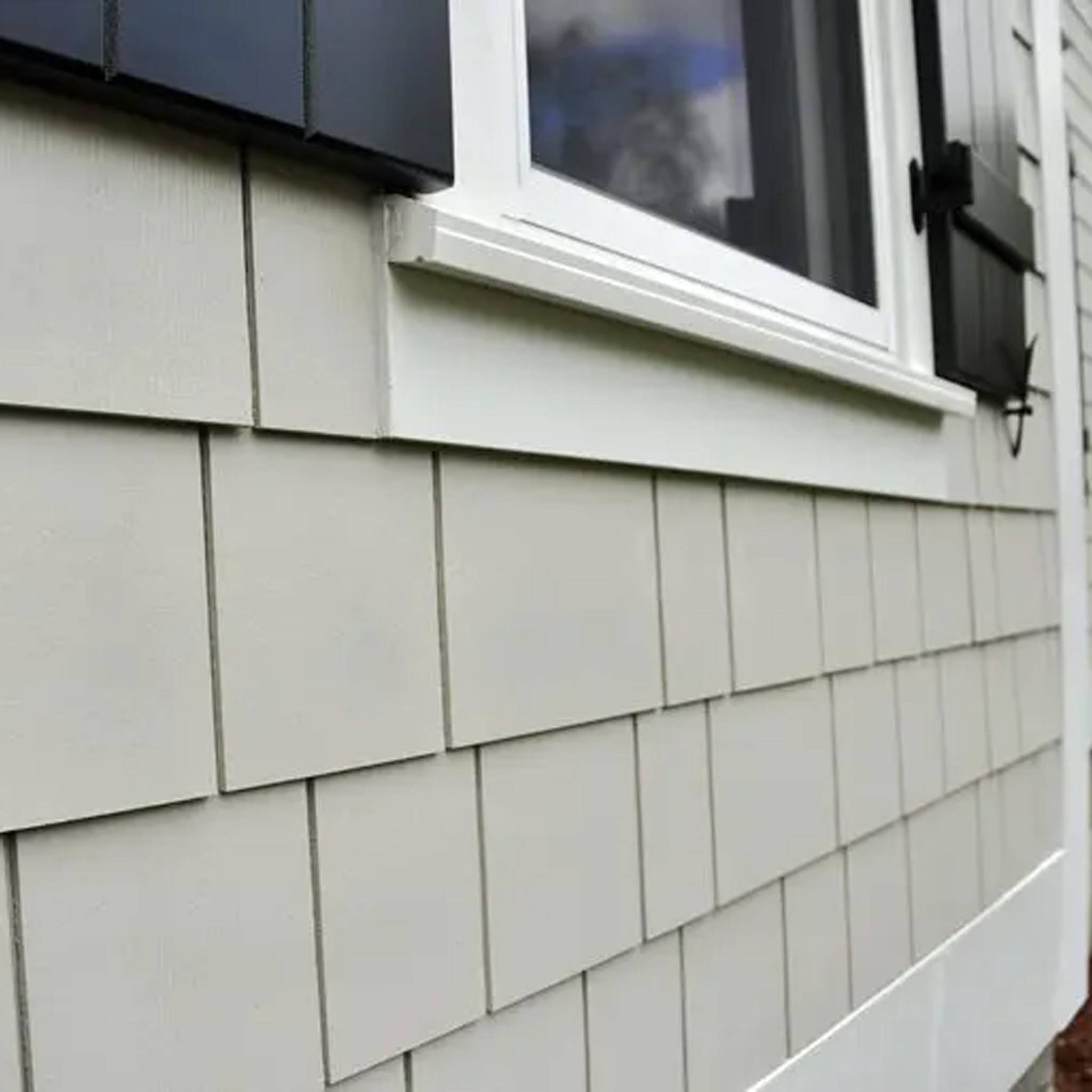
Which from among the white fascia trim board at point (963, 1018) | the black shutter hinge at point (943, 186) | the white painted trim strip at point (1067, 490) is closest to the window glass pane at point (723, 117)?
the black shutter hinge at point (943, 186)

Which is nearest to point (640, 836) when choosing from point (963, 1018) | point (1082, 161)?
point (963, 1018)

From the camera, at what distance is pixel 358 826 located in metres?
1.19

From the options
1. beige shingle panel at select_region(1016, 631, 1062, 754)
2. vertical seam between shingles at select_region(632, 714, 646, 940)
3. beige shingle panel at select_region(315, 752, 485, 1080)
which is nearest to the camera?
beige shingle panel at select_region(315, 752, 485, 1080)

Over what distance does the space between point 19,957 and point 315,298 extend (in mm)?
479

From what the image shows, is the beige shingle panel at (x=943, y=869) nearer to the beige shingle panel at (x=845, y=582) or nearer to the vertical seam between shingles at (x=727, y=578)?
the beige shingle panel at (x=845, y=582)

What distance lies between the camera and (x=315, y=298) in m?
1.16

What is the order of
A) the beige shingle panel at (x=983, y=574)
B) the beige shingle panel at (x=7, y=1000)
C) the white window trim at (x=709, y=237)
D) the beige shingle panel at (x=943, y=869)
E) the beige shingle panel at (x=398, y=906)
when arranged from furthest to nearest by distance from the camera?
the beige shingle panel at (x=983, y=574) < the beige shingle panel at (x=943, y=869) < the white window trim at (x=709, y=237) < the beige shingle panel at (x=398, y=906) < the beige shingle panel at (x=7, y=1000)

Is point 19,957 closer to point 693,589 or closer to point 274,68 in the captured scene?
point 274,68

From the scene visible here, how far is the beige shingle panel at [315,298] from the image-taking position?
111cm

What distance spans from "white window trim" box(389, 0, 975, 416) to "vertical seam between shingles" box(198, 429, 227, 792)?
0.80 feet

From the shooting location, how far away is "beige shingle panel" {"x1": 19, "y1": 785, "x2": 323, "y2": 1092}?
0.94m

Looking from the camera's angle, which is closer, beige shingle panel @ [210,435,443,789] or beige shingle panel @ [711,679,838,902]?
beige shingle panel @ [210,435,443,789]

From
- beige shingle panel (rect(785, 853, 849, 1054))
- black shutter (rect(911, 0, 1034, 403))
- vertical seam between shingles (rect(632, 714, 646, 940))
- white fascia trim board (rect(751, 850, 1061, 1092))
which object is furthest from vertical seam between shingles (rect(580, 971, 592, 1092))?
black shutter (rect(911, 0, 1034, 403))

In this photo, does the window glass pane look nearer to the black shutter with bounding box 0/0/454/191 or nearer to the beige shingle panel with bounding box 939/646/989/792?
the black shutter with bounding box 0/0/454/191
